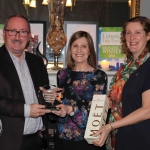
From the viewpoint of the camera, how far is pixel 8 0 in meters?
2.88

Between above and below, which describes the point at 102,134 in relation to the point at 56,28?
below

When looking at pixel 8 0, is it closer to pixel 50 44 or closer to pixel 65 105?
pixel 50 44

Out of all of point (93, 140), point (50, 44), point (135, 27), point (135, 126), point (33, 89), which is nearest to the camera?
point (93, 140)

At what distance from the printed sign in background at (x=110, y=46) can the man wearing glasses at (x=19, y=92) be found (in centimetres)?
105

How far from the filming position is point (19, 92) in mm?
1848

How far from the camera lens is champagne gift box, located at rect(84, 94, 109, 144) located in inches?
61.1

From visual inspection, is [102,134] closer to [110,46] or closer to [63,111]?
[63,111]

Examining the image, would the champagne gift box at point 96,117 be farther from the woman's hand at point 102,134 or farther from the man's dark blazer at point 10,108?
the man's dark blazer at point 10,108

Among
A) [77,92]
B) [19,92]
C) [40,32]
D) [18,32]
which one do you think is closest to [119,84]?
[77,92]

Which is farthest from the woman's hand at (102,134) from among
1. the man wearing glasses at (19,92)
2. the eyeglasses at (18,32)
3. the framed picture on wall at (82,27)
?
the framed picture on wall at (82,27)

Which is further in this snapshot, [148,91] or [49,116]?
[49,116]

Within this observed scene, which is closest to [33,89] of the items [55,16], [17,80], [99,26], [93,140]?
[17,80]

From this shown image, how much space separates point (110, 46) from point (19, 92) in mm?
1406

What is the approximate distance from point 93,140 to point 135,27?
790 millimetres
